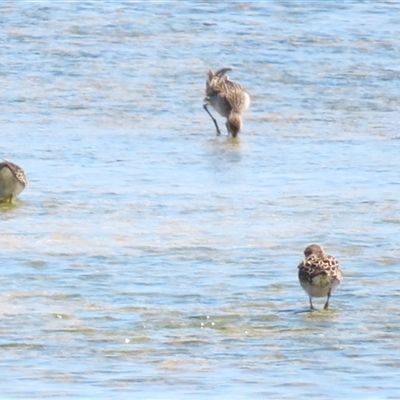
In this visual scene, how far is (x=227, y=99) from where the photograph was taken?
1509cm

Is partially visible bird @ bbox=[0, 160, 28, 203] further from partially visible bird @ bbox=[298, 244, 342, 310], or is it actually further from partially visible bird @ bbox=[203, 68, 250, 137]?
partially visible bird @ bbox=[203, 68, 250, 137]

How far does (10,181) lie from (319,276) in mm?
3553

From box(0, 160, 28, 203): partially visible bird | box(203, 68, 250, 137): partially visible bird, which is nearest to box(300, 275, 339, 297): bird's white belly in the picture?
box(0, 160, 28, 203): partially visible bird

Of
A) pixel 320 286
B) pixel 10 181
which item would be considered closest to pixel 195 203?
pixel 10 181

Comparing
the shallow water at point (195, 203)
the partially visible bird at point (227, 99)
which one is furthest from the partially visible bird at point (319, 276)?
the partially visible bird at point (227, 99)

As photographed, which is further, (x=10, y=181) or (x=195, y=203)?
(x=195, y=203)

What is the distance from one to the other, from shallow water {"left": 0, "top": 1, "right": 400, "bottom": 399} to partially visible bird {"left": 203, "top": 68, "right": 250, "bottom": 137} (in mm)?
184

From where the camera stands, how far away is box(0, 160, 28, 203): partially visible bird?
37.6 feet

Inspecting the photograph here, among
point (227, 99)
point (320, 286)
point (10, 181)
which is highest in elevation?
point (320, 286)

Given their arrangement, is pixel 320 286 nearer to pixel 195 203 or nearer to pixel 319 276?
pixel 319 276

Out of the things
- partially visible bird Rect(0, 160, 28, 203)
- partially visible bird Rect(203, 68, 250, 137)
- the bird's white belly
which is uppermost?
the bird's white belly

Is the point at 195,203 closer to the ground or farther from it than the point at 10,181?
closer to the ground

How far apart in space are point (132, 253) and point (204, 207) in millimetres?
1501

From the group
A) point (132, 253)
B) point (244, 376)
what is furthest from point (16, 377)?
point (132, 253)
